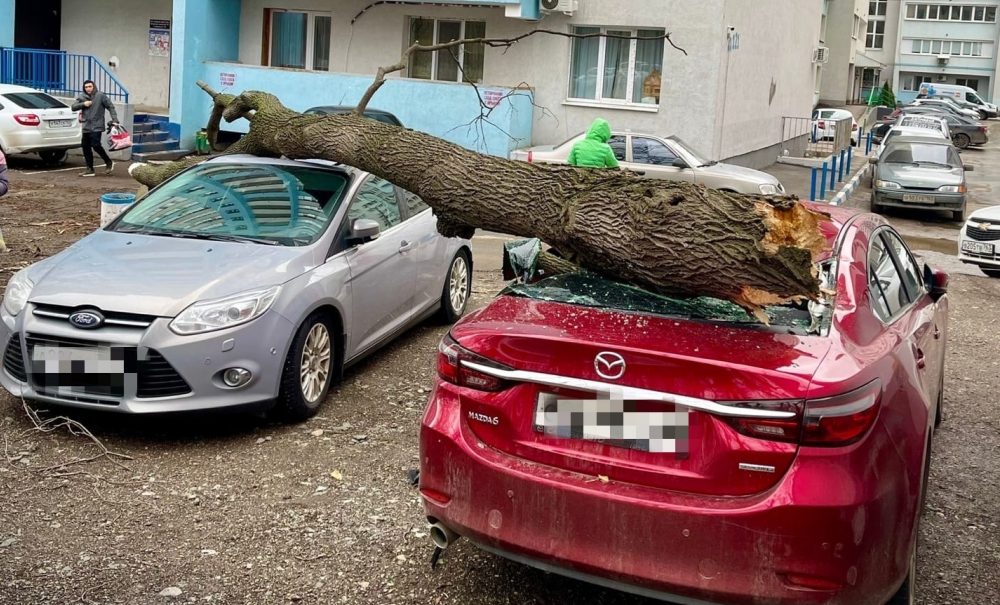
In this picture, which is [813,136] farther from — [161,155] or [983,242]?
[983,242]

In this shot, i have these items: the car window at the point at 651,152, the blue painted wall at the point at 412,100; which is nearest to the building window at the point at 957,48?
the blue painted wall at the point at 412,100

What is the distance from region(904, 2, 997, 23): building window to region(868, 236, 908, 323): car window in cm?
8261

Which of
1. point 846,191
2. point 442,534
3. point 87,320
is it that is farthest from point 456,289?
point 846,191

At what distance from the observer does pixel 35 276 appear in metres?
5.73

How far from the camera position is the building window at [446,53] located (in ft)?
67.9

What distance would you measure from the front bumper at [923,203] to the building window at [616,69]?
15.1 feet

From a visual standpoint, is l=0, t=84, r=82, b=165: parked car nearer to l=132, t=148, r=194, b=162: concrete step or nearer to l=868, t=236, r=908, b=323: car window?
l=132, t=148, r=194, b=162: concrete step

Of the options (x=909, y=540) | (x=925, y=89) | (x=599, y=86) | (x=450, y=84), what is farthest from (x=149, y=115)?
(x=925, y=89)

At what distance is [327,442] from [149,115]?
18.1 meters

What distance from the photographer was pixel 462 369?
3639 millimetres

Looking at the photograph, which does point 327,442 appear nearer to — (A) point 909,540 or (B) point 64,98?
(A) point 909,540

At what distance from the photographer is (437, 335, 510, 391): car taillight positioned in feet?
11.6

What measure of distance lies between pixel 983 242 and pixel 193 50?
15796mm

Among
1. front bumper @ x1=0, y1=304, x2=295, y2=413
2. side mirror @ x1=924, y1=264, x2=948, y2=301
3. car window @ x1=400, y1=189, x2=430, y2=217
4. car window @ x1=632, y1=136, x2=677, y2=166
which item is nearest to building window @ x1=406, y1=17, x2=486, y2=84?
car window @ x1=632, y1=136, x2=677, y2=166
